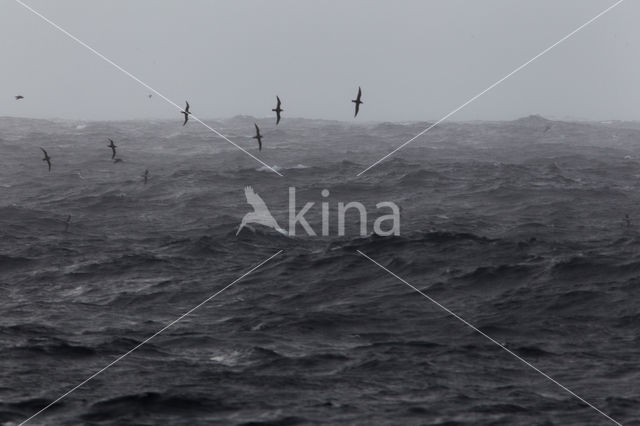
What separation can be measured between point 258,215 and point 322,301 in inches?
671

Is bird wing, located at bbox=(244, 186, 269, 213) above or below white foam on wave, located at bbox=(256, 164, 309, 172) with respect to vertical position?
below

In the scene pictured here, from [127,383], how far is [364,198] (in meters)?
31.2

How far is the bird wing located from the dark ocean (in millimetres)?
633

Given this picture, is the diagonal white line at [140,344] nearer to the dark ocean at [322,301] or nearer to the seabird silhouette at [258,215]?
the dark ocean at [322,301]

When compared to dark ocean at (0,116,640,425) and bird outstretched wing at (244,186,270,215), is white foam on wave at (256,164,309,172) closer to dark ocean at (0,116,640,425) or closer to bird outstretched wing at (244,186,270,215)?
dark ocean at (0,116,640,425)

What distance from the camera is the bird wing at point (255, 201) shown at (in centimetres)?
4731

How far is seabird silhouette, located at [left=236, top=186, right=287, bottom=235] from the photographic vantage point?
41.7m

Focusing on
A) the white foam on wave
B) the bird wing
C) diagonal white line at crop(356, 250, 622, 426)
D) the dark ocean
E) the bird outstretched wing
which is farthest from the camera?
the white foam on wave

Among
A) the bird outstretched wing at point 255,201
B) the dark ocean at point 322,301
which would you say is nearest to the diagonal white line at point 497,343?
the dark ocean at point 322,301

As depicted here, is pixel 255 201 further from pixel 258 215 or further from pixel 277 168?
pixel 277 168

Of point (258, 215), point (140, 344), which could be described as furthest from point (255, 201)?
point (140, 344)

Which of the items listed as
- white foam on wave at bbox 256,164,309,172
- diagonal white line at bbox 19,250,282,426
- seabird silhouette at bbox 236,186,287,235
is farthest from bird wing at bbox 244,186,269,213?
diagonal white line at bbox 19,250,282,426

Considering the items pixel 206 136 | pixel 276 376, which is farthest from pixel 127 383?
pixel 206 136

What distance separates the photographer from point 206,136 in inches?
3942
